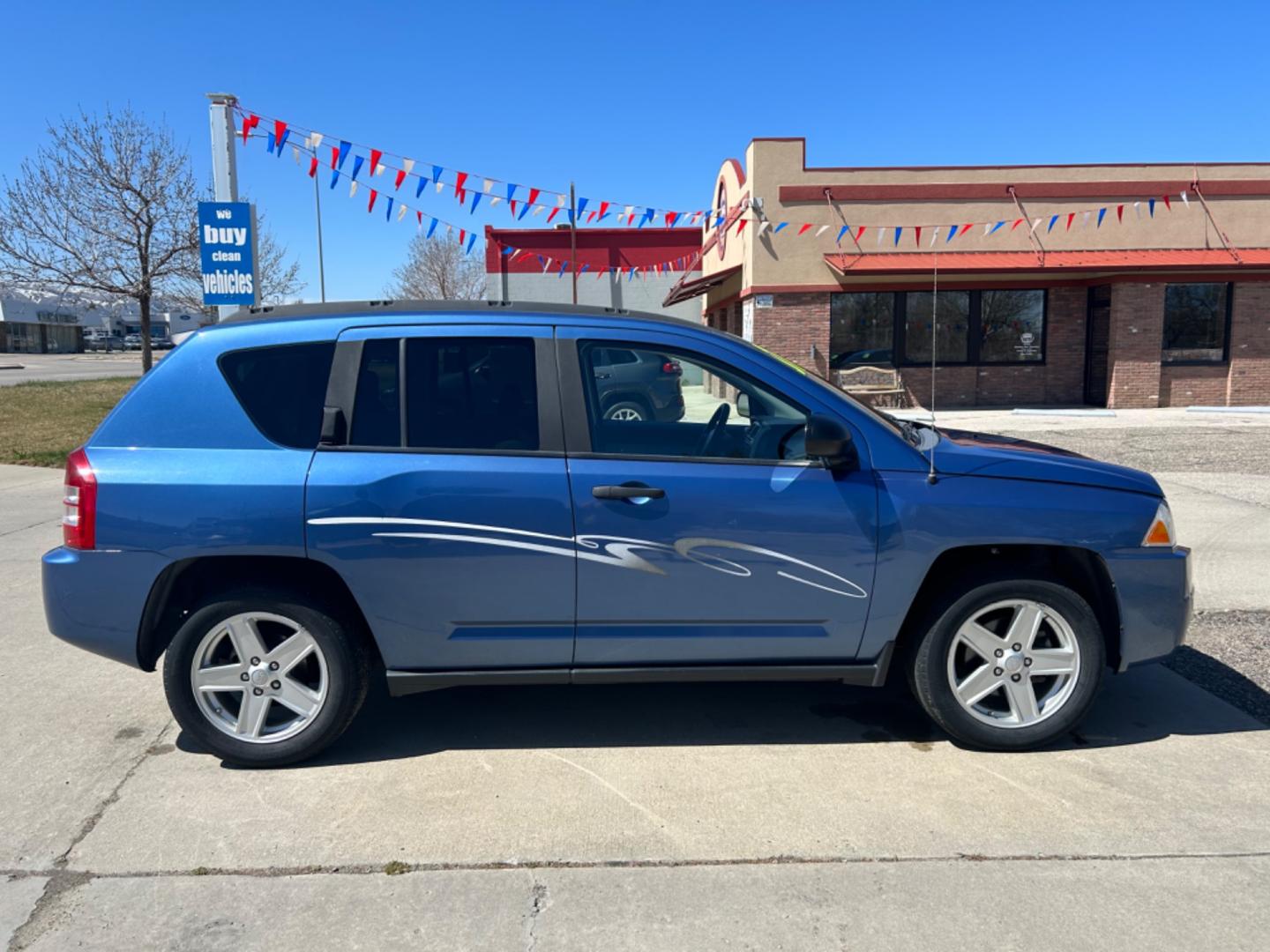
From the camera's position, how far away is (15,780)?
3.83 metres

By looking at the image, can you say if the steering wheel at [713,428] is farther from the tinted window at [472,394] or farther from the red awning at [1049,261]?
the red awning at [1049,261]

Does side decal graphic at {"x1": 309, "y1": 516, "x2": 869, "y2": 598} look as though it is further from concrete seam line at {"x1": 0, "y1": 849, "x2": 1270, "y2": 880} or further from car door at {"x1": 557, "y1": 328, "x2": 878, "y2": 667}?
concrete seam line at {"x1": 0, "y1": 849, "x2": 1270, "y2": 880}

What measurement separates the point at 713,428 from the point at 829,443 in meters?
0.89

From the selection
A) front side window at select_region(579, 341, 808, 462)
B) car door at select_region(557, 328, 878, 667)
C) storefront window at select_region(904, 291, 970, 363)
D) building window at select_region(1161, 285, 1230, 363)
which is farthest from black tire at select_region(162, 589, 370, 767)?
building window at select_region(1161, 285, 1230, 363)

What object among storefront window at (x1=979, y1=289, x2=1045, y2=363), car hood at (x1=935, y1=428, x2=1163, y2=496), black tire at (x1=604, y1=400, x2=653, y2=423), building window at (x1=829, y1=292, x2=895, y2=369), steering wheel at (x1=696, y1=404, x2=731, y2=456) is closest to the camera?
car hood at (x1=935, y1=428, x2=1163, y2=496)

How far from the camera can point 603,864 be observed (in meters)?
3.20

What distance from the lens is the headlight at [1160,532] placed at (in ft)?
12.9

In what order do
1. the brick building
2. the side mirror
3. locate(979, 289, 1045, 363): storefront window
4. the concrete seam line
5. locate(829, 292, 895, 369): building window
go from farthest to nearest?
1. locate(979, 289, 1045, 363): storefront window
2. locate(829, 292, 895, 369): building window
3. the brick building
4. the side mirror
5. the concrete seam line

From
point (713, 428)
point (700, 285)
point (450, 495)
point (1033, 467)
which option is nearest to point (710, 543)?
point (713, 428)

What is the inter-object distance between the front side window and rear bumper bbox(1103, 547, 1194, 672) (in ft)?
4.60

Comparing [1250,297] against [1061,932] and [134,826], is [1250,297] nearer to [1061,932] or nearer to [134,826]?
[1061,932]

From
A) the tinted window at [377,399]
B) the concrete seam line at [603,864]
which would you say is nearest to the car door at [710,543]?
the tinted window at [377,399]

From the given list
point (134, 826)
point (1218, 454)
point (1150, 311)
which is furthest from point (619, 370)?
point (1150, 311)

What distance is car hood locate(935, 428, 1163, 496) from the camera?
12.8 feet
